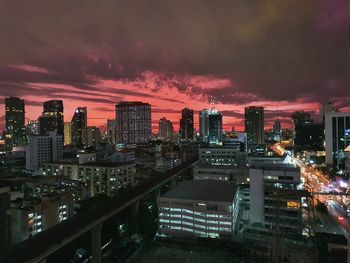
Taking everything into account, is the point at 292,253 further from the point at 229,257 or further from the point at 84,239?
the point at 84,239

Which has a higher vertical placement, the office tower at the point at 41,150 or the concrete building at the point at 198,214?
the office tower at the point at 41,150

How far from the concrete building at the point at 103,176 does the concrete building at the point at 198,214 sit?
26.6 feet

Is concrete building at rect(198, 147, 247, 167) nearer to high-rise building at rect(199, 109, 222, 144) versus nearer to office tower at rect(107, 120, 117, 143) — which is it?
high-rise building at rect(199, 109, 222, 144)

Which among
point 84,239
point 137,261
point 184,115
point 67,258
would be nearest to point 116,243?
point 84,239

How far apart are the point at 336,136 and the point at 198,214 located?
21.9 metres

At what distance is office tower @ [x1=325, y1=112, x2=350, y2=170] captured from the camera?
28.9m

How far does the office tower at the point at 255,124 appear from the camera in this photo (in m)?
61.8

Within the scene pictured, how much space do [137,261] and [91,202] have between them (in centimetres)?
778

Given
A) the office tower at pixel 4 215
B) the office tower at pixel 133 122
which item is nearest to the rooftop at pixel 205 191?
the office tower at pixel 4 215

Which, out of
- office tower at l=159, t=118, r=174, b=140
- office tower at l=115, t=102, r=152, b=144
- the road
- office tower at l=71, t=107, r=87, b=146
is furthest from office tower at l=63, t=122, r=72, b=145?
the road

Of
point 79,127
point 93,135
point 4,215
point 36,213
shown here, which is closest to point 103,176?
point 36,213

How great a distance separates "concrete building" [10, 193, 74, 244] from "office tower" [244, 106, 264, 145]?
50890 millimetres

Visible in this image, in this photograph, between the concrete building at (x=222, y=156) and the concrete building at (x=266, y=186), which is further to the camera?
the concrete building at (x=222, y=156)

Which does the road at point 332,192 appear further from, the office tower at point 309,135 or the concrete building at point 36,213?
the office tower at point 309,135
